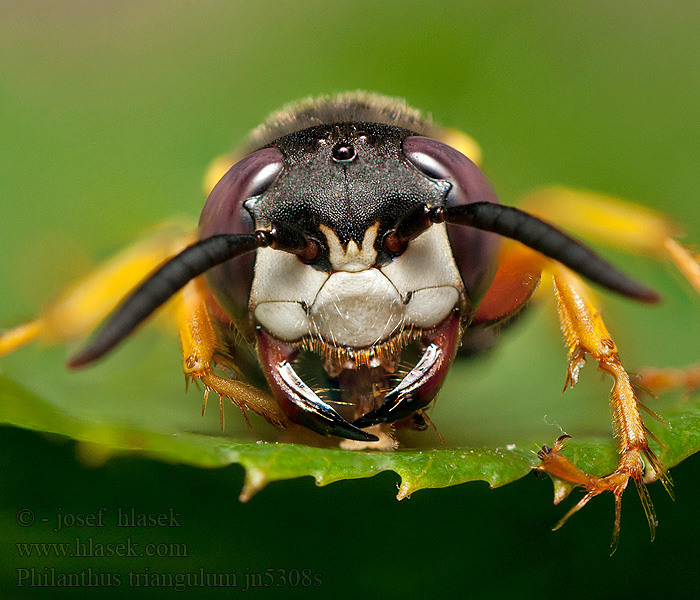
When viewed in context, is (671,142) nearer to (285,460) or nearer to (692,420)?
(692,420)

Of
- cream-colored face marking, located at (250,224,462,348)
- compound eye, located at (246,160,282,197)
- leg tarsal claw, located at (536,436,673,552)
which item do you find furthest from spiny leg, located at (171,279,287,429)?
leg tarsal claw, located at (536,436,673,552)

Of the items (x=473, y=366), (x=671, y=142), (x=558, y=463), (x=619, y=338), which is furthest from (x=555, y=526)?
(x=671, y=142)

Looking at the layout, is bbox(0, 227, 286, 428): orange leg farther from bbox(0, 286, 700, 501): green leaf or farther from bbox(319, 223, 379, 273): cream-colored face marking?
bbox(319, 223, 379, 273): cream-colored face marking

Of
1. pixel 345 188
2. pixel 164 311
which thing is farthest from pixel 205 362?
pixel 164 311

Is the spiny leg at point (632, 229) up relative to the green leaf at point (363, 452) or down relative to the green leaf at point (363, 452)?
up

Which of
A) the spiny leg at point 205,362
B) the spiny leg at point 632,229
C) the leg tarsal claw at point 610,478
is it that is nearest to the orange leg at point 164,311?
the spiny leg at point 205,362

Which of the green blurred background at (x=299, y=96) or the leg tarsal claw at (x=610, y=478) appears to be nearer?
the leg tarsal claw at (x=610, y=478)

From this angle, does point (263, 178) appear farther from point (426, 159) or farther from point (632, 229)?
point (632, 229)

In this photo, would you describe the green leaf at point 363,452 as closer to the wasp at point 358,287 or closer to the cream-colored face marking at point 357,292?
the wasp at point 358,287
